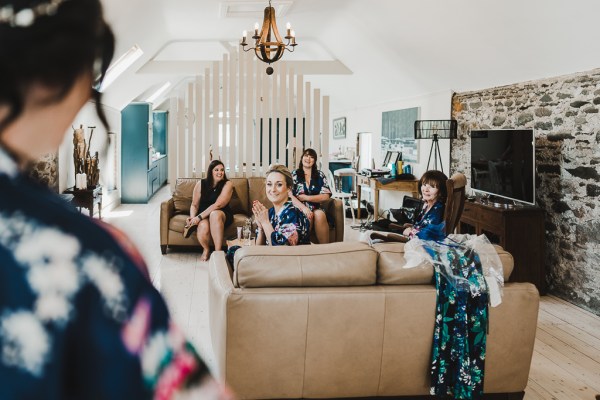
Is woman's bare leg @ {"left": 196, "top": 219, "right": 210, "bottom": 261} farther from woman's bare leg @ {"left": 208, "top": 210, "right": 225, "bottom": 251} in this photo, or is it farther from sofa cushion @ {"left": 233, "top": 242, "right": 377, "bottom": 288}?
sofa cushion @ {"left": 233, "top": 242, "right": 377, "bottom": 288}

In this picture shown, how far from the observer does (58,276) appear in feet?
1.42

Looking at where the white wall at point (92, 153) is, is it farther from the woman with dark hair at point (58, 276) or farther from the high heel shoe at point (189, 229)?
the high heel shoe at point (189, 229)

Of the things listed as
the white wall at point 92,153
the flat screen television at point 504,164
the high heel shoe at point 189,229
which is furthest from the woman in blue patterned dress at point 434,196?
the high heel shoe at point 189,229

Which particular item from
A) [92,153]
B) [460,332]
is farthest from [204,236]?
[460,332]

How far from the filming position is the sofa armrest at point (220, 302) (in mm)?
2433

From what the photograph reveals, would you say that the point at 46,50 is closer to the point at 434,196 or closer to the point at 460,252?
the point at 460,252

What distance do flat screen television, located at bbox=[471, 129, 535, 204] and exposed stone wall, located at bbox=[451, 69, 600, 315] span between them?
225 millimetres

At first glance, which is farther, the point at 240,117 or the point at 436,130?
the point at 240,117

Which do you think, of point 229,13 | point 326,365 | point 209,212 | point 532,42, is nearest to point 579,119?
point 532,42

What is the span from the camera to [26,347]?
420 mm

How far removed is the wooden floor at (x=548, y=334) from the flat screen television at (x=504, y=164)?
102cm

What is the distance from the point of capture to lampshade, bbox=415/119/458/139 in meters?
6.49

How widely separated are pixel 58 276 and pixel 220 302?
213cm

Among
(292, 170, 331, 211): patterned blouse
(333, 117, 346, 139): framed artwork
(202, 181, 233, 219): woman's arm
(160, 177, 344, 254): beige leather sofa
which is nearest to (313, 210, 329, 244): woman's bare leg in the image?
(160, 177, 344, 254): beige leather sofa
